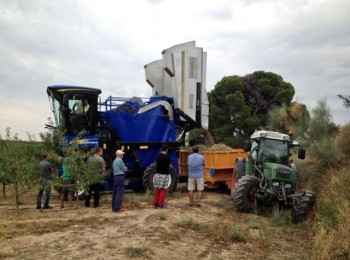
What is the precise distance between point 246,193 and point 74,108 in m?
6.80

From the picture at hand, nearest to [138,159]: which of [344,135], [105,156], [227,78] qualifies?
[105,156]

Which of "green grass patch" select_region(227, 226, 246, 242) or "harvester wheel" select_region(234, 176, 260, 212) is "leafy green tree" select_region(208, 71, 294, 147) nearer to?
"harvester wheel" select_region(234, 176, 260, 212)

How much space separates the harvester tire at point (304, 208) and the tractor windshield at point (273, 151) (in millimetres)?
1542

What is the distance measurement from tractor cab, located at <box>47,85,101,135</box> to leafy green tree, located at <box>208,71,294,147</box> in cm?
1314

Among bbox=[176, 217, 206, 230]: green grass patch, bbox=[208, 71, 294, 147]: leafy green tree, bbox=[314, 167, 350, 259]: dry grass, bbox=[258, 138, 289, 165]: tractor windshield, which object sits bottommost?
bbox=[176, 217, 206, 230]: green grass patch

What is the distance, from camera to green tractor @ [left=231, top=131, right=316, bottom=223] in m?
10.3

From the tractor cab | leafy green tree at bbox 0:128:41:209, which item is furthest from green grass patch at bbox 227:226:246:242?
the tractor cab

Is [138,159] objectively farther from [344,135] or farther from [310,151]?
[344,135]

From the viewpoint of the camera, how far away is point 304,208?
10.1 m

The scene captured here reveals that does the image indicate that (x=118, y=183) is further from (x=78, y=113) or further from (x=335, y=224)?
(x=335, y=224)

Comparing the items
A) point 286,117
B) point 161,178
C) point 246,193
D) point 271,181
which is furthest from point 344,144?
point 161,178

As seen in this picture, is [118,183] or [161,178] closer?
[118,183]

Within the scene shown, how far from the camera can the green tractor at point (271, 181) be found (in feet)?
33.9

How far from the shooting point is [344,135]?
45.8 ft
